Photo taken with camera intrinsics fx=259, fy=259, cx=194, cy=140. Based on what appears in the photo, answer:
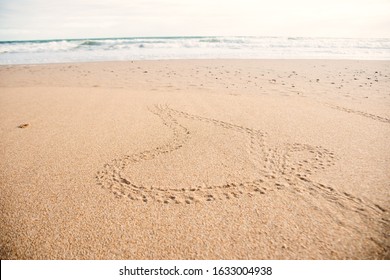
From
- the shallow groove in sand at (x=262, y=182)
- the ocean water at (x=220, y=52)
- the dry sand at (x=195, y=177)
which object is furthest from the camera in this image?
the ocean water at (x=220, y=52)

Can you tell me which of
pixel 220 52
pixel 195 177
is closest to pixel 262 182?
pixel 195 177

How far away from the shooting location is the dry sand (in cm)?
209

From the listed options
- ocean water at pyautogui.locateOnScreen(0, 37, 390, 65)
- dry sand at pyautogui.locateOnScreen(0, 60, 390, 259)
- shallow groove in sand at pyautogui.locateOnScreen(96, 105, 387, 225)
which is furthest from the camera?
ocean water at pyautogui.locateOnScreen(0, 37, 390, 65)

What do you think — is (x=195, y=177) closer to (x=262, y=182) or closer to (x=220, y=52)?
(x=262, y=182)

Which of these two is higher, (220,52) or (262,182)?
(220,52)

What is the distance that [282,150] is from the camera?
3.43m

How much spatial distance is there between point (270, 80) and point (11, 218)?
22.9ft

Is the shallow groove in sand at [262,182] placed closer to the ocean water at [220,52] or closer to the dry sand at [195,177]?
the dry sand at [195,177]

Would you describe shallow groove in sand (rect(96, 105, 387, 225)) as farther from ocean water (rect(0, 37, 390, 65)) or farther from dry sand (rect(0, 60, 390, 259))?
ocean water (rect(0, 37, 390, 65))

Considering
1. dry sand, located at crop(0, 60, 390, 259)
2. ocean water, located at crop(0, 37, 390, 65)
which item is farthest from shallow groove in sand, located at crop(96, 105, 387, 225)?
ocean water, located at crop(0, 37, 390, 65)

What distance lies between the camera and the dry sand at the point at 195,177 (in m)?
2.09

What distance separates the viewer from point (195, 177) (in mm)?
2889

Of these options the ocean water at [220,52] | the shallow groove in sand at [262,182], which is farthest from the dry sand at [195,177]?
the ocean water at [220,52]

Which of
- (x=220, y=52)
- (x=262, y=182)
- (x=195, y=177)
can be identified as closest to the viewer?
(x=262, y=182)
